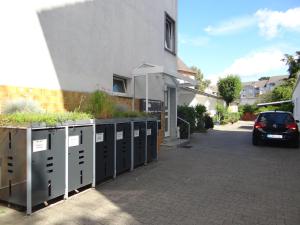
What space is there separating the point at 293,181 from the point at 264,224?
2964 mm

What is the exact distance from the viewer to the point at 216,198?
5375mm

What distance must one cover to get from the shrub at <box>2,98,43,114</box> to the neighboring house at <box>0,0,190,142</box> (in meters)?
0.16

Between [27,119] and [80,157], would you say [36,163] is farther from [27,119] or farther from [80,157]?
[80,157]

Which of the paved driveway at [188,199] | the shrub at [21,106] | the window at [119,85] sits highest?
the window at [119,85]

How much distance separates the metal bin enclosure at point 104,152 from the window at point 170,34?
879cm

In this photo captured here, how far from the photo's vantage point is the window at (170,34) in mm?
14398

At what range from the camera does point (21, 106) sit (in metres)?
5.40

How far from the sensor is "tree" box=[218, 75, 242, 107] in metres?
44.3

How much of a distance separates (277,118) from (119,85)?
7.04 metres

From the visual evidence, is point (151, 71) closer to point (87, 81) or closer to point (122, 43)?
point (122, 43)

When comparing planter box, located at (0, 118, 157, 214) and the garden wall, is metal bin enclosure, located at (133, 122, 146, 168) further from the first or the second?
the garden wall

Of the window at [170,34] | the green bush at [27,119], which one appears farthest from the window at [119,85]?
the window at [170,34]

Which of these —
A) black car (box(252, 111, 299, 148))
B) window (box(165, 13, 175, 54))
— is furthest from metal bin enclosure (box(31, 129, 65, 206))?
window (box(165, 13, 175, 54))

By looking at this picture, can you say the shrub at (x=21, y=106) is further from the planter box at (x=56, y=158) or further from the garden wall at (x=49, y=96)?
the planter box at (x=56, y=158)
